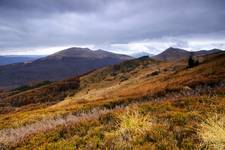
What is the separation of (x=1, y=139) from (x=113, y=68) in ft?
324

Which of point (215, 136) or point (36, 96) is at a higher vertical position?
point (215, 136)

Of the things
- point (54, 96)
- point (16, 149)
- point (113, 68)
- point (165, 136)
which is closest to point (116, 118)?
point (165, 136)

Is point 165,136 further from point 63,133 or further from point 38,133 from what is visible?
point 38,133

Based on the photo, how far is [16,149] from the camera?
29.2 feet

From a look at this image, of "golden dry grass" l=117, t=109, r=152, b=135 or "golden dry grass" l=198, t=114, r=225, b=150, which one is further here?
"golden dry grass" l=117, t=109, r=152, b=135

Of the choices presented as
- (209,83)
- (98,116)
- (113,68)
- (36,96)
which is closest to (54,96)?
(36,96)

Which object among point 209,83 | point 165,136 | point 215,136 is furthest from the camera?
point 209,83

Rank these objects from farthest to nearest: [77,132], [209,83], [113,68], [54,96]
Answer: [113,68], [54,96], [209,83], [77,132]

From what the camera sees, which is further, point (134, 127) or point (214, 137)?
point (134, 127)

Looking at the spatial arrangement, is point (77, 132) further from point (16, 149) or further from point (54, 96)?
point (54, 96)

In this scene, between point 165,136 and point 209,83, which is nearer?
point 165,136

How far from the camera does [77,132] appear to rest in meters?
9.27

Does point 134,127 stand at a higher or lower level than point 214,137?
lower

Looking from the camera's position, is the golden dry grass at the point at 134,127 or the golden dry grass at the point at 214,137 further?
the golden dry grass at the point at 134,127
